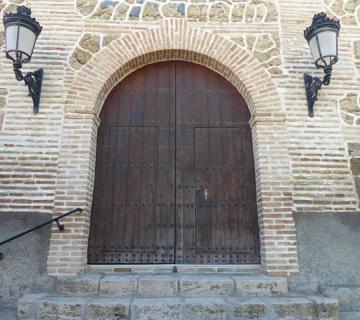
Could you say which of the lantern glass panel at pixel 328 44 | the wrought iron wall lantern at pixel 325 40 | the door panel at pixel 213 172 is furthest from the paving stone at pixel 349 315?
the lantern glass panel at pixel 328 44

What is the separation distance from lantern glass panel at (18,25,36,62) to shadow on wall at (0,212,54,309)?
1.95 m

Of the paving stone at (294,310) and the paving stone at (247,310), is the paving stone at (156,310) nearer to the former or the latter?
the paving stone at (247,310)

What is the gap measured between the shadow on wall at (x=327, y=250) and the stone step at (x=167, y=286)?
391 mm

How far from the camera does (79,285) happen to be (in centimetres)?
374

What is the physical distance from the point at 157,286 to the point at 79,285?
2.89 feet

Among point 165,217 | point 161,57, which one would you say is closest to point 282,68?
point 161,57

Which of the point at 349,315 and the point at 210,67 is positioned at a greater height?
the point at 210,67

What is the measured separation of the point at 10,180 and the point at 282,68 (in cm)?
400

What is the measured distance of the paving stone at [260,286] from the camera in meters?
3.74

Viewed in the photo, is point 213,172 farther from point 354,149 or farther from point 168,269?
point 354,149

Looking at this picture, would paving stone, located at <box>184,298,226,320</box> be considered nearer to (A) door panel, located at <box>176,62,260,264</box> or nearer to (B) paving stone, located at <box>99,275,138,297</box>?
(B) paving stone, located at <box>99,275,138,297</box>

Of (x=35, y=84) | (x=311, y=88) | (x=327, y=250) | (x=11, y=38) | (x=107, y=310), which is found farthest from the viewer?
(x=311, y=88)

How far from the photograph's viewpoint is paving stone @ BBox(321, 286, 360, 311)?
3.74 meters

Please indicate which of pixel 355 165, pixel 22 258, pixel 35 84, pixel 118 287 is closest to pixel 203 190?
pixel 118 287
